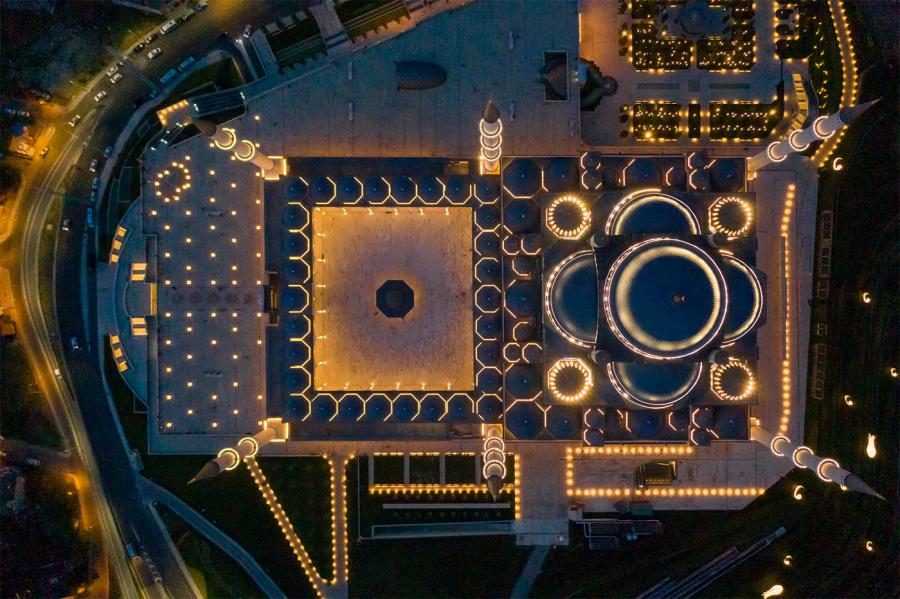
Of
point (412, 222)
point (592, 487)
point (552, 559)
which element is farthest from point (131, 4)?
point (552, 559)

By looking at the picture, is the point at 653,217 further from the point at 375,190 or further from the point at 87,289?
the point at 87,289

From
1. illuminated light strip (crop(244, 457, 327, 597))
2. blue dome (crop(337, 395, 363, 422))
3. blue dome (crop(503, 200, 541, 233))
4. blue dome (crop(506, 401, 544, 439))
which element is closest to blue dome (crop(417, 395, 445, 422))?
blue dome (crop(337, 395, 363, 422))

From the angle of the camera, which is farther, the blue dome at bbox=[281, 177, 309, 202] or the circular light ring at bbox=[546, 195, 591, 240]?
the blue dome at bbox=[281, 177, 309, 202]

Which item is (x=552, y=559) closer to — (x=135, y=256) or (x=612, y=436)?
(x=612, y=436)

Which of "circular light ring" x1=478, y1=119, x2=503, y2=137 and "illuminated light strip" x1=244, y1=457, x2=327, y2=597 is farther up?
"circular light ring" x1=478, y1=119, x2=503, y2=137

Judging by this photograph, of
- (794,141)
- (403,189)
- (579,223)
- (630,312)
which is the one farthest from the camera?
(403,189)

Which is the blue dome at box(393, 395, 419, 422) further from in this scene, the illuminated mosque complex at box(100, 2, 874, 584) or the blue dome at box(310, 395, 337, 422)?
the blue dome at box(310, 395, 337, 422)

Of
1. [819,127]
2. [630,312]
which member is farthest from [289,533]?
[819,127]
